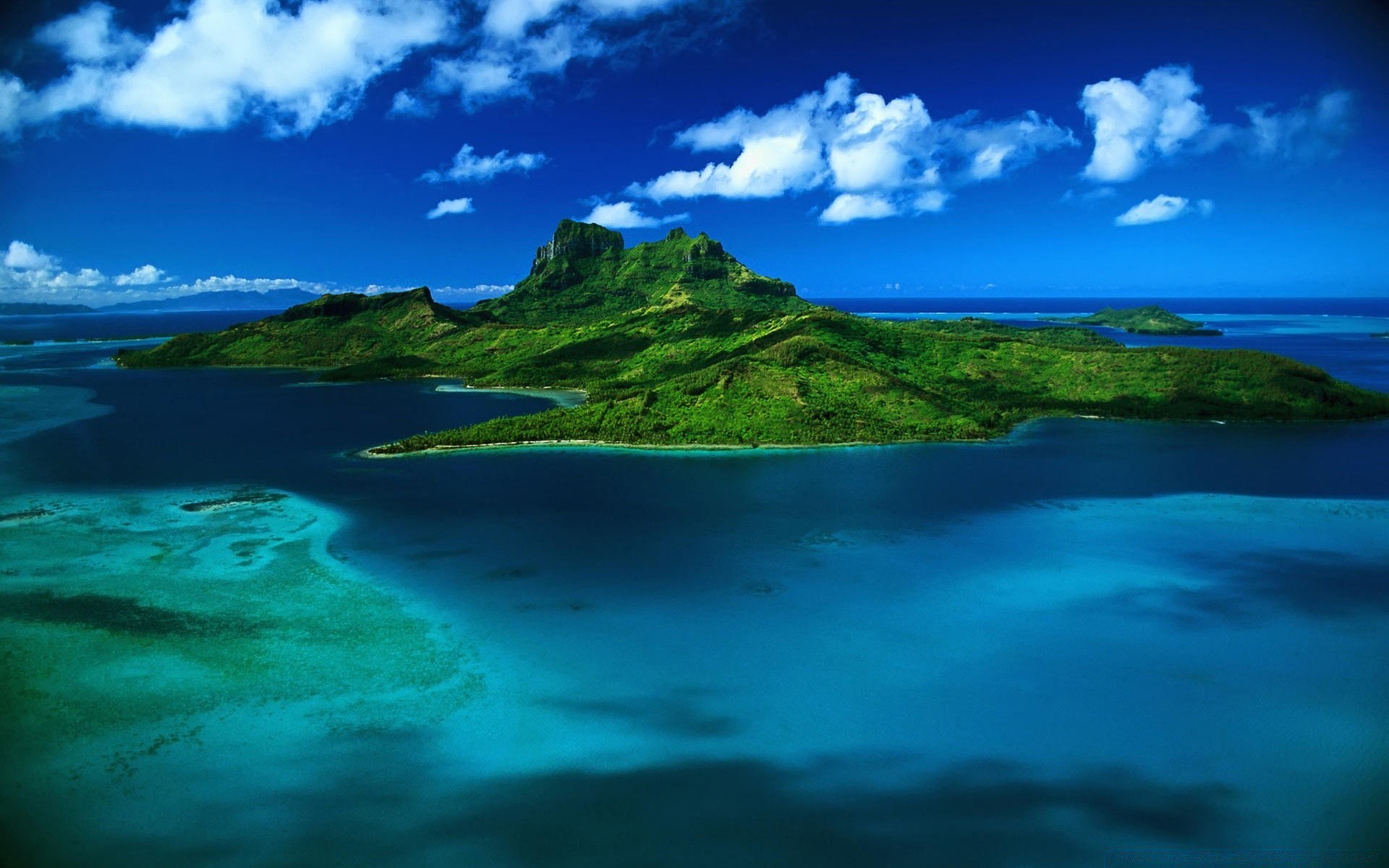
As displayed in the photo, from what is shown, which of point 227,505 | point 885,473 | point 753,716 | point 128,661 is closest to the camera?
point 753,716

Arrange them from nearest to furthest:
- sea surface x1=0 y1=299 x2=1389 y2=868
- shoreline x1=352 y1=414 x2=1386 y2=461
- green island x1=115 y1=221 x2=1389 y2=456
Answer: sea surface x1=0 y1=299 x2=1389 y2=868, shoreline x1=352 y1=414 x2=1386 y2=461, green island x1=115 y1=221 x2=1389 y2=456

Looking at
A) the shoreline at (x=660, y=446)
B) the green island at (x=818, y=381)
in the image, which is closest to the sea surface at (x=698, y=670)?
the shoreline at (x=660, y=446)

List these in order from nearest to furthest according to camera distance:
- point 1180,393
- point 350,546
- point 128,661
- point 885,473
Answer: point 128,661 < point 350,546 < point 885,473 < point 1180,393

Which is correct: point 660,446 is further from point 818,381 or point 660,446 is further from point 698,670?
point 698,670

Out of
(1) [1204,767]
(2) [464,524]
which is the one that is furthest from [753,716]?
(2) [464,524]

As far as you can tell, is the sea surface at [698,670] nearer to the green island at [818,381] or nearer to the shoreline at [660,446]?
the shoreline at [660,446]

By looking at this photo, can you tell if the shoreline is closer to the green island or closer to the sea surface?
the green island

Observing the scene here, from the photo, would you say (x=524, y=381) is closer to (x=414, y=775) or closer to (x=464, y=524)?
(x=464, y=524)

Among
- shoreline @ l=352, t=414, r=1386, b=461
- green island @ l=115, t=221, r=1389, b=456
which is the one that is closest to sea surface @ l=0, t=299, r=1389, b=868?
shoreline @ l=352, t=414, r=1386, b=461
